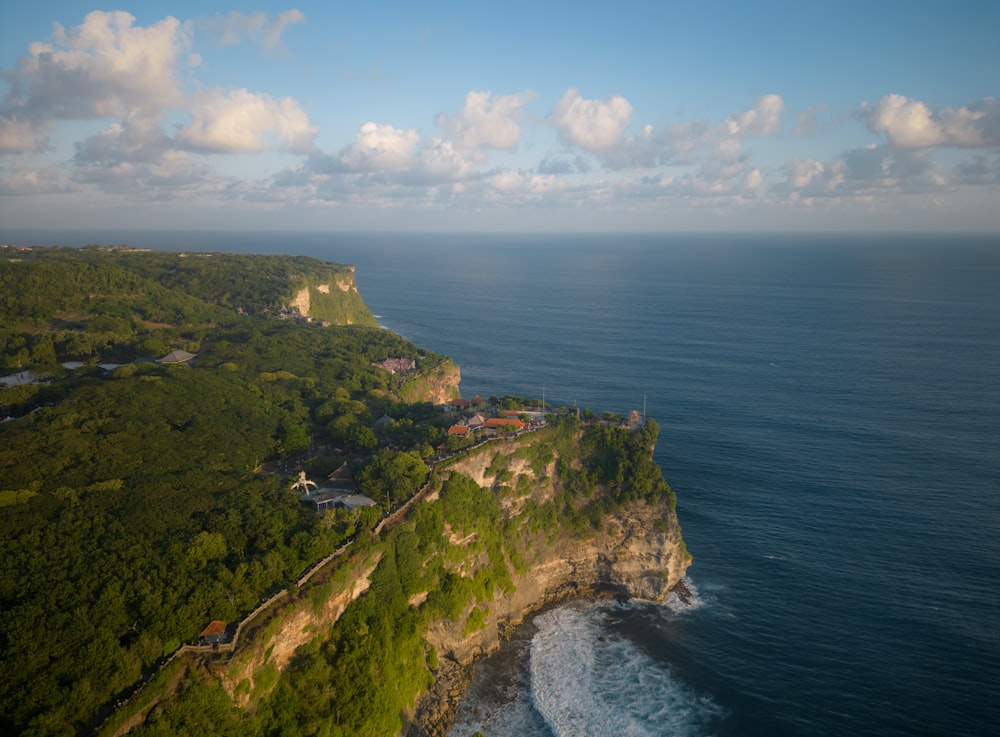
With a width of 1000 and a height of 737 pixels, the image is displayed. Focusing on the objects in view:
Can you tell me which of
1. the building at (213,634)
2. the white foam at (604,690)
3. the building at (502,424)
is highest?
the building at (502,424)

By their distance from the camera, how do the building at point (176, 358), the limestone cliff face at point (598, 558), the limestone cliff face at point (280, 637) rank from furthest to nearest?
the building at point (176, 358) → the limestone cliff face at point (598, 558) → the limestone cliff face at point (280, 637)

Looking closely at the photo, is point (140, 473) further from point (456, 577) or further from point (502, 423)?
point (502, 423)

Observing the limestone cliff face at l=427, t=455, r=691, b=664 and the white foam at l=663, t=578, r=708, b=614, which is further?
the limestone cliff face at l=427, t=455, r=691, b=664

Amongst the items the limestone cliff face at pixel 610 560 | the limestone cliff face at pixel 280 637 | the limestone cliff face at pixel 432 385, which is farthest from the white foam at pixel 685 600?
the limestone cliff face at pixel 432 385

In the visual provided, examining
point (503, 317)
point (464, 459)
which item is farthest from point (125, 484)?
point (503, 317)

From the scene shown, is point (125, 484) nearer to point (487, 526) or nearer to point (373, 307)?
point (487, 526)

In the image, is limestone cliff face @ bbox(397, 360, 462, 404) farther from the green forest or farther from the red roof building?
the red roof building

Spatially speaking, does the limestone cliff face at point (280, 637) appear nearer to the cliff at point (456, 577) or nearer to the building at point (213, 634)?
the cliff at point (456, 577)

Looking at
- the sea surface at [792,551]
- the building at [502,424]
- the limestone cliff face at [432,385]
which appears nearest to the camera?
the sea surface at [792,551]

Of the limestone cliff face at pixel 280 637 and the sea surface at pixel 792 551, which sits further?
the sea surface at pixel 792 551

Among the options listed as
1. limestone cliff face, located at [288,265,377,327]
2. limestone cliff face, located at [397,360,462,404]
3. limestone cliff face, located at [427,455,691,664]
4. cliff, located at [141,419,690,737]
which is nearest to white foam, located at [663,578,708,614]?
limestone cliff face, located at [427,455,691,664]
